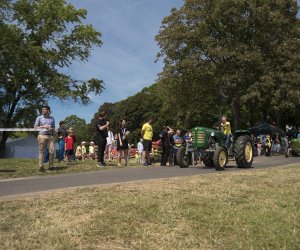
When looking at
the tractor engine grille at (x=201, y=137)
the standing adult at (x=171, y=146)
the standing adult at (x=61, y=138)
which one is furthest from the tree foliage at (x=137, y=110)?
the tractor engine grille at (x=201, y=137)

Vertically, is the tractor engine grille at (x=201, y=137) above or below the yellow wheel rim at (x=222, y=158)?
above

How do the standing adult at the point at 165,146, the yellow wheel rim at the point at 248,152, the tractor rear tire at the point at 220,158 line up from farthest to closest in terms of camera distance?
the standing adult at the point at 165,146 → the yellow wheel rim at the point at 248,152 → the tractor rear tire at the point at 220,158

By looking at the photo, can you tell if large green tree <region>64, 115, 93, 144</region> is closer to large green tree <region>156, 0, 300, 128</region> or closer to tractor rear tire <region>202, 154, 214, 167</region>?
large green tree <region>156, 0, 300, 128</region>

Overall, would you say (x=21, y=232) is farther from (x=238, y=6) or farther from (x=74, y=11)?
(x=74, y=11)

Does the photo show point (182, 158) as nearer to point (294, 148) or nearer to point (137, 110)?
point (294, 148)

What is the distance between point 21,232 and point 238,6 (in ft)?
103

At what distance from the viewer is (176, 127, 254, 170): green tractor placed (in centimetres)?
1614

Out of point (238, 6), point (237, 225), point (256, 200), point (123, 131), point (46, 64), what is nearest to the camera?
point (237, 225)

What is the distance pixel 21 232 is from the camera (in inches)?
232

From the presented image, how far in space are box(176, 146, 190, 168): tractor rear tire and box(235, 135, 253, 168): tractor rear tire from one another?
6.12 feet

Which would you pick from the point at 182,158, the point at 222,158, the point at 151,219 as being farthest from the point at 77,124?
the point at 151,219

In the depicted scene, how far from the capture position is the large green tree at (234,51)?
112 feet

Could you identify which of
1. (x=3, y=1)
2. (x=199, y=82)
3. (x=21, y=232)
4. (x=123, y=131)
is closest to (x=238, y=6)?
(x=199, y=82)

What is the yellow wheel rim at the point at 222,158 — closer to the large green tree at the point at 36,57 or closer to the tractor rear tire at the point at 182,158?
the tractor rear tire at the point at 182,158
